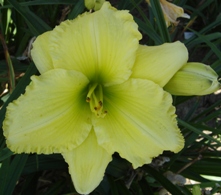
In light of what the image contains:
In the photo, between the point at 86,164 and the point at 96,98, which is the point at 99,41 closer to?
the point at 96,98

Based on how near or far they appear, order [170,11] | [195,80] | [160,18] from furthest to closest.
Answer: [170,11] < [160,18] < [195,80]

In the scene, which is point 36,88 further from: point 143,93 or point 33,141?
point 143,93

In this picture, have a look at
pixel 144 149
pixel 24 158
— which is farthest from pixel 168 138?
pixel 24 158

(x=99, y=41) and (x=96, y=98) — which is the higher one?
(x=99, y=41)

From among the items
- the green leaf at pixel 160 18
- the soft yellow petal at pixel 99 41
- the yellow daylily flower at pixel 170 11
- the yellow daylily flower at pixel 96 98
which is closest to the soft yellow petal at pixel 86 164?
the yellow daylily flower at pixel 96 98

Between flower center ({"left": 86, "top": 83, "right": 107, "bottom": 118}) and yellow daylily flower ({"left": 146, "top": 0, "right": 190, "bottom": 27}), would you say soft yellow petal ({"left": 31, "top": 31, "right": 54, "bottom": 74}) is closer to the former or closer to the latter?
flower center ({"left": 86, "top": 83, "right": 107, "bottom": 118})

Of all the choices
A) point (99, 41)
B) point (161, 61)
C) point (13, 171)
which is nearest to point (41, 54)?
point (99, 41)
